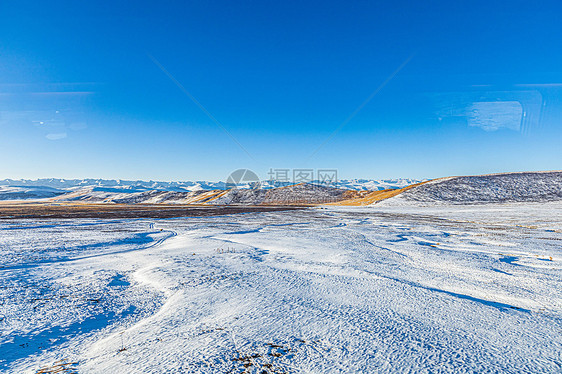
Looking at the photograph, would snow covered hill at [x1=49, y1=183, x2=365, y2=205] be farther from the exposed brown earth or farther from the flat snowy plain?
the flat snowy plain

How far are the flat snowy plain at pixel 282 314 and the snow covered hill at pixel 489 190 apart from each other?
203ft

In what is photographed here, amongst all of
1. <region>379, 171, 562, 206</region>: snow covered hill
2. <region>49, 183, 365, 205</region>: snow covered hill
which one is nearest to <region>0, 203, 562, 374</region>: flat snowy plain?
<region>379, 171, 562, 206</region>: snow covered hill

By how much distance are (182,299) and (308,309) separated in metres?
3.21

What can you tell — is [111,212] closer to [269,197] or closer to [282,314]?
[282,314]

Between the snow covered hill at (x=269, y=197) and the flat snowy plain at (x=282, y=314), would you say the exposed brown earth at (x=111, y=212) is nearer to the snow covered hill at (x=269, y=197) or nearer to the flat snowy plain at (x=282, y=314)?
the flat snowy plain at (x=282, y=314)

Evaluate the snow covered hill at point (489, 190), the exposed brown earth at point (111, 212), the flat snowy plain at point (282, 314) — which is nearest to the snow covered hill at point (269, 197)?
the snow covered hill at point (489, 190)

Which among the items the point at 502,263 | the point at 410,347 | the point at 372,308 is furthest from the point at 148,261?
the point at 502,263

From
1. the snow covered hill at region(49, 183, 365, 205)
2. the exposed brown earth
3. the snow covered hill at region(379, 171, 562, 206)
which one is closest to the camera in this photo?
the exposed brown earth

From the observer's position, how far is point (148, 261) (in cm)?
1157

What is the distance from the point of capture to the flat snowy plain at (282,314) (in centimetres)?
419

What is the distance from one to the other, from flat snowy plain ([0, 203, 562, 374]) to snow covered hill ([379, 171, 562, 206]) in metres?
62.0

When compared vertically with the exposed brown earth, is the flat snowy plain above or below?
above

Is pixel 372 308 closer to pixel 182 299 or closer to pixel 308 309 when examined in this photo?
pixel 308 309

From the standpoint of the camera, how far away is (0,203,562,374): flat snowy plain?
419cm
